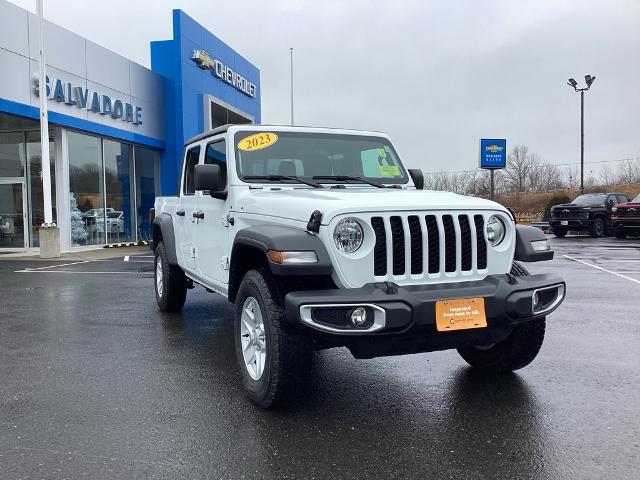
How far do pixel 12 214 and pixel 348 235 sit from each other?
18.5m

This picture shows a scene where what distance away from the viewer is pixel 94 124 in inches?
746

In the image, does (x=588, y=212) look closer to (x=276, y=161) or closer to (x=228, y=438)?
(x=276, y=161)

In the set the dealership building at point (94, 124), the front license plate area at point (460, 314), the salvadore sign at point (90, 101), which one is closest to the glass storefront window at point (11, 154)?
the dealership building at point (94, 124)

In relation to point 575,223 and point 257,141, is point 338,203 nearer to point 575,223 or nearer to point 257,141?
point 257,141

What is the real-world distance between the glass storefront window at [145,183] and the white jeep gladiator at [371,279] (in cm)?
1867

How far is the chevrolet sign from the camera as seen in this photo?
23734 millimetres

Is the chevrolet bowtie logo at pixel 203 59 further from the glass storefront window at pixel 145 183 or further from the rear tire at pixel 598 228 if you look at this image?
the rear tire at pixel 598 228

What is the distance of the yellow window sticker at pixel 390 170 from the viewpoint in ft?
18.1

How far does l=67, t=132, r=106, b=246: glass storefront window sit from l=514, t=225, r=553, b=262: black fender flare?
672 inches

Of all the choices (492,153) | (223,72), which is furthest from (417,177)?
(492,153)

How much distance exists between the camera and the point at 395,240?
376 cm

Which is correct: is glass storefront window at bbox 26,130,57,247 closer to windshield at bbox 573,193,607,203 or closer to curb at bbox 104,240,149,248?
curb at bbox 104,240,149,248

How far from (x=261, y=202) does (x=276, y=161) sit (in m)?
0.87

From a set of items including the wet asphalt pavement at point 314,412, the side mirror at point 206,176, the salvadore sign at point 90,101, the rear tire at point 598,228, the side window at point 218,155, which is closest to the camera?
the wet asphalt pavement at point 314,412
